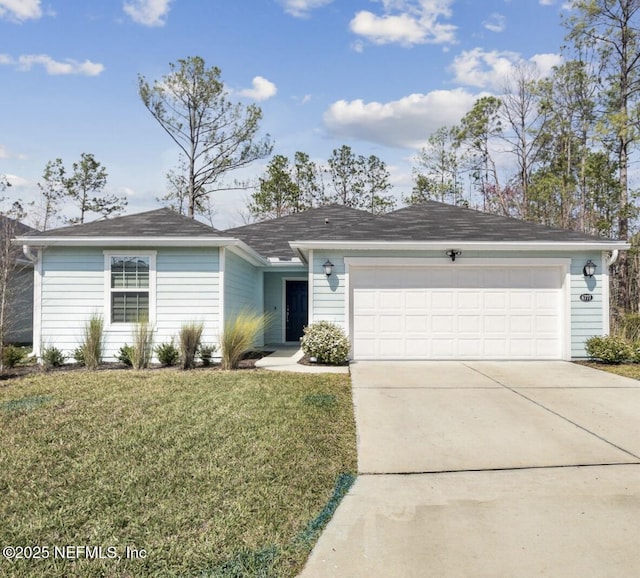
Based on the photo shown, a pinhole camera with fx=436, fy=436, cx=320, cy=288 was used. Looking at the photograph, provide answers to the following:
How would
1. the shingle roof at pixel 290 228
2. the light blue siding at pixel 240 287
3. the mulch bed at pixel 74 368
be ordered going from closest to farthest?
the mulch bed at pixel 74 368 → the light blue siding at pixel 240 287 → the shingle roof at pixel 290 228

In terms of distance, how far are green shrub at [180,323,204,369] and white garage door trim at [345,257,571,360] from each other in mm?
3167

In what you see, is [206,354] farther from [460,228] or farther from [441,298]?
[460,228]

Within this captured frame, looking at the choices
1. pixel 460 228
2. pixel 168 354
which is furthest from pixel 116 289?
pixel 460 228

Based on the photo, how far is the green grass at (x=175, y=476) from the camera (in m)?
2.51

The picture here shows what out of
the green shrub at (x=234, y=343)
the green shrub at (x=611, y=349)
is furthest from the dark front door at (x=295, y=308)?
the green shrub at (x=611, y=349)

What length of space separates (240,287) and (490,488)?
8746 mm

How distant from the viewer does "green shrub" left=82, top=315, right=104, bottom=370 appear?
8664 millimetres

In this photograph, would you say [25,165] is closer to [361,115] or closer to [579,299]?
[361,115]

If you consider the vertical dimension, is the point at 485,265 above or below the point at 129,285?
above

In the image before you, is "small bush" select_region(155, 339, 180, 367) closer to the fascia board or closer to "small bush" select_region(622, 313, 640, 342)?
the fascia board

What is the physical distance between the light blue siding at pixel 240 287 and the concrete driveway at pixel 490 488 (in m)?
4.75

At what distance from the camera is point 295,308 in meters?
14.0

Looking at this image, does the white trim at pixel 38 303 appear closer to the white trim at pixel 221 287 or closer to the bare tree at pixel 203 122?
the white trim at pixel 221 287

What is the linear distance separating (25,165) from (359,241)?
19605 mm
